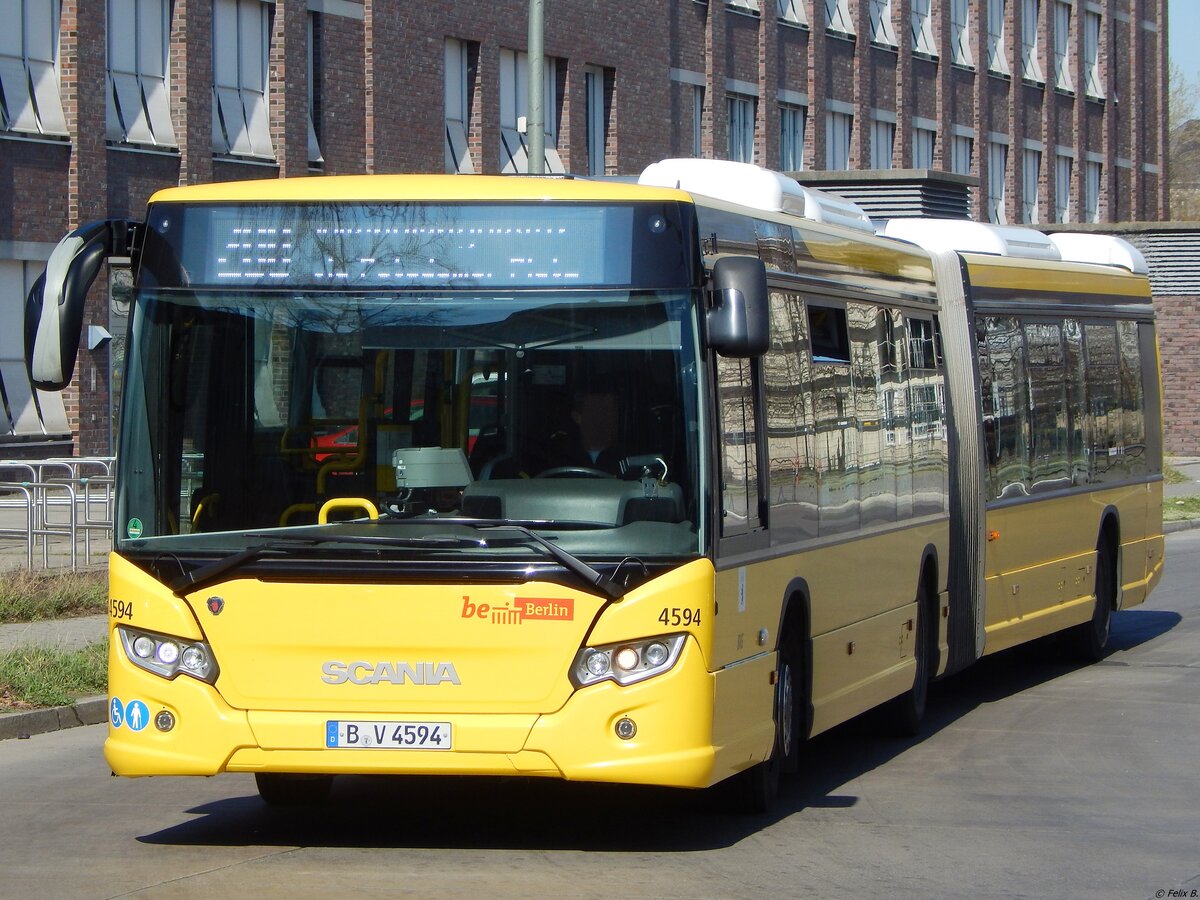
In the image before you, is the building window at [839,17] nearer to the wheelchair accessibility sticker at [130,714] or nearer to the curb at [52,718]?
the curb at [52,718]

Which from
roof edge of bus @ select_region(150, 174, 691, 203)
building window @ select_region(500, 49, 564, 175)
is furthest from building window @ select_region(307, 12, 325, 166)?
roof edge of bus @ select_region(150, 174, 691, 203)

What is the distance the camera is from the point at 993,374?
1308 cm

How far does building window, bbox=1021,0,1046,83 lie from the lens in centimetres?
5272

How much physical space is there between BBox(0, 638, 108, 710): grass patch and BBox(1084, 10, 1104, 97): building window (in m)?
47.9

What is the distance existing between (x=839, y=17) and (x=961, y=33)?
6.43 m

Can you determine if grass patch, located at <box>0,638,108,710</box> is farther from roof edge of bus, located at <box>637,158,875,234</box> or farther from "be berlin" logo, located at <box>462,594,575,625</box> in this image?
"be berlin" logo, located at <box>462,594,575,625</box>

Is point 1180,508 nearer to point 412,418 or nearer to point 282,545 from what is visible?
point 412,418

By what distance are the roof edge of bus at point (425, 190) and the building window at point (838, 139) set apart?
36.5m

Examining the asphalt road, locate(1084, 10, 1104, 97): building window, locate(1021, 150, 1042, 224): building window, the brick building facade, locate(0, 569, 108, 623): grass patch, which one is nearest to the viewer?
the asphalt road

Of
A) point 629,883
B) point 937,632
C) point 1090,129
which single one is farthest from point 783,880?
point 1090,129

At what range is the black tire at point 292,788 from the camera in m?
8.88

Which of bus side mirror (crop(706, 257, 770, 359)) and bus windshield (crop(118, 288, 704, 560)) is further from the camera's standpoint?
bus windshield (crop(118, 288, 704, 560))

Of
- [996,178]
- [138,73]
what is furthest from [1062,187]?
[138,73]

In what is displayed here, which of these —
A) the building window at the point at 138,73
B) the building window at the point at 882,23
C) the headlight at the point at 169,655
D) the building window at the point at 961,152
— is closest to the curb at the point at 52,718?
the headlight at the point at 169,655
